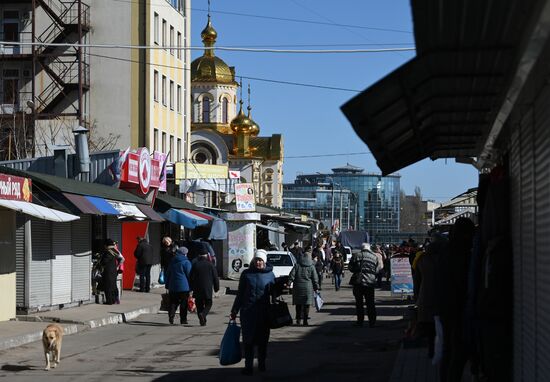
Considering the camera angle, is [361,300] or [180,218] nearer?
[361,300]

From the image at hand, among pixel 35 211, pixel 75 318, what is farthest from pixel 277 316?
pixel 75 318

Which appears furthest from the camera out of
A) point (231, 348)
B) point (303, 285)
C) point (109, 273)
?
point (109, 273)

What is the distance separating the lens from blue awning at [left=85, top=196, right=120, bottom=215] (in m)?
26.5

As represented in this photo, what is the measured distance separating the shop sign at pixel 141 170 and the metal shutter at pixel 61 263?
8.02 metres

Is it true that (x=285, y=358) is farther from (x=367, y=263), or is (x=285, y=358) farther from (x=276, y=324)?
(x=367, y=263)

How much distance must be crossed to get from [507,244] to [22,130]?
151ft

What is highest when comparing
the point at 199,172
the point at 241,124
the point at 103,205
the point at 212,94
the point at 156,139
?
the point at 212,94

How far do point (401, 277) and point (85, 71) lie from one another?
30.1 meters

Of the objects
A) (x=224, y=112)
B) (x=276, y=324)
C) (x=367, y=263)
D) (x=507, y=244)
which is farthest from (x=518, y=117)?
(x=224, y=112)

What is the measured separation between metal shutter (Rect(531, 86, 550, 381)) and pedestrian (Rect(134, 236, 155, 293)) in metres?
26.0

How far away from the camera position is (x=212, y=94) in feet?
313

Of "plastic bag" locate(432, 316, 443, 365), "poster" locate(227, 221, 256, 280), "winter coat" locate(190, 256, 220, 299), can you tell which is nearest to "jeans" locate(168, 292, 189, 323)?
"winter coat" locate(190, 256, 220, 299)

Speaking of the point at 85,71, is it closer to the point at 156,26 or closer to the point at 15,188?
the point at 156,26

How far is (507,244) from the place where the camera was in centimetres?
996
